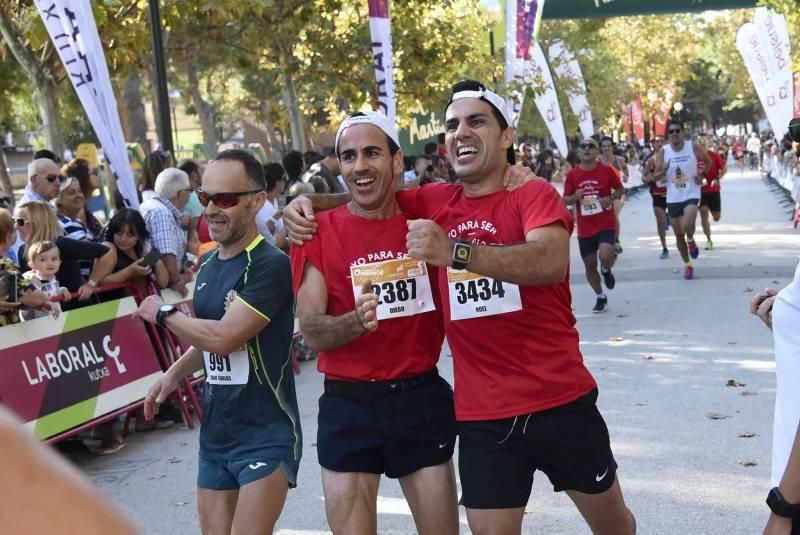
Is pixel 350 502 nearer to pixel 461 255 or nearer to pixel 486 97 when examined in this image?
pixel 461 255

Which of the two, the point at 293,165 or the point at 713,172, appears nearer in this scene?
the point at 293,165

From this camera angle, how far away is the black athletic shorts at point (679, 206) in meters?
14.7

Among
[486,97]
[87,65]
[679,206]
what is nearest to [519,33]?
[679,206]

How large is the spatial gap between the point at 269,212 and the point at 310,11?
7.14 meters

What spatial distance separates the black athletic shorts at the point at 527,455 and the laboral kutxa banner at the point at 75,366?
361cm

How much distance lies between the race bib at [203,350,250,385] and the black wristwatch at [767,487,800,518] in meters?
2.00

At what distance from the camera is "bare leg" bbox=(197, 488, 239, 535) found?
3809mm

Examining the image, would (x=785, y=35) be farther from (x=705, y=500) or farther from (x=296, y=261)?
(x=296, y=261)

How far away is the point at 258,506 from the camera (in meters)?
3.66

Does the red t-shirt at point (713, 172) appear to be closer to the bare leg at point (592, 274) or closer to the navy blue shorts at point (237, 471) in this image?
the bare leg at point (592, 274)

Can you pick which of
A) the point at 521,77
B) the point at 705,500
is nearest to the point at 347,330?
the point at 705,500

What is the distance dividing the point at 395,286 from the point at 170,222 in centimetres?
547

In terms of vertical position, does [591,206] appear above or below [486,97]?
below

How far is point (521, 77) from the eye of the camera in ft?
59.8
